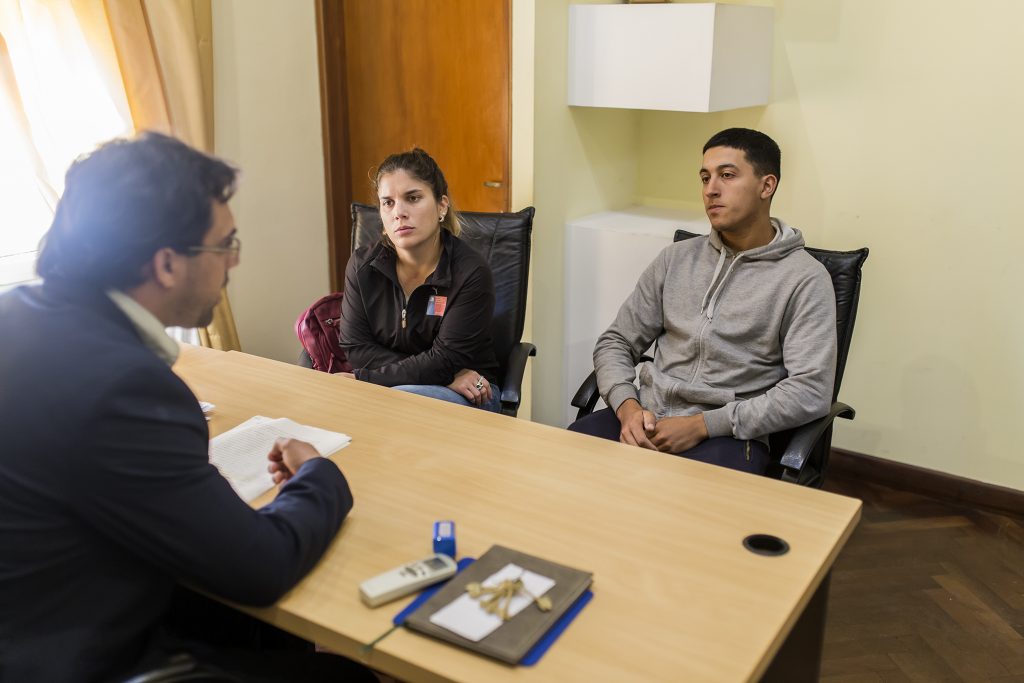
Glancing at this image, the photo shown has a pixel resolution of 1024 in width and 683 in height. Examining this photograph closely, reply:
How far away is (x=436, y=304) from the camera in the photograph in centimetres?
257

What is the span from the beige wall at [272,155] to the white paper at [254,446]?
6.04ft

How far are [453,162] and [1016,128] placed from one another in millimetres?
1912

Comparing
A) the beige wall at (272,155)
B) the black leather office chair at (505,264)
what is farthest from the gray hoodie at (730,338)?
the beige wall at (272,155)

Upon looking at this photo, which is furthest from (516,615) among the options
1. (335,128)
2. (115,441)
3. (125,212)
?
(335,128)

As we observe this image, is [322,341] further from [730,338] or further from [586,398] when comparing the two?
[730,338]

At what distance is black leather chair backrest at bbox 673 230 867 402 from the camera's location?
2420mm

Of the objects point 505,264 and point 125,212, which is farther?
point 505,264

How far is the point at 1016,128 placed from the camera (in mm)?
2854

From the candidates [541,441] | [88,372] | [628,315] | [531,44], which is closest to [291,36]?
[531,44]

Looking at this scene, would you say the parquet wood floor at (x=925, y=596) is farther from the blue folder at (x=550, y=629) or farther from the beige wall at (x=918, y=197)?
the blue folder at (x=550, y=629)

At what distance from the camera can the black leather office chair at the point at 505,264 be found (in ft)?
8.97

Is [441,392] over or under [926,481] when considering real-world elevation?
over

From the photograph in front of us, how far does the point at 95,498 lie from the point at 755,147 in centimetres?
187

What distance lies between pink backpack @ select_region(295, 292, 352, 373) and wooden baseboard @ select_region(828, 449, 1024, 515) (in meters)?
1.61
